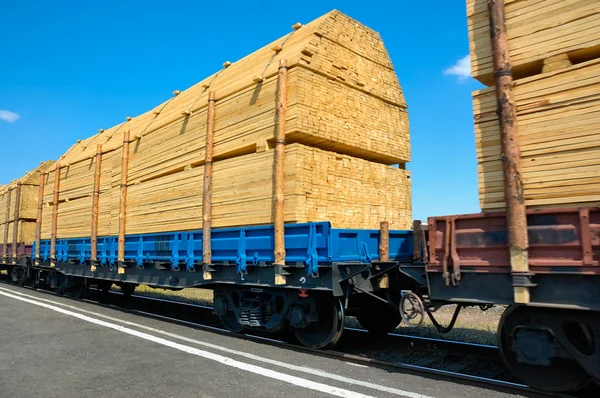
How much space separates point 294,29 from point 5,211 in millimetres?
19000

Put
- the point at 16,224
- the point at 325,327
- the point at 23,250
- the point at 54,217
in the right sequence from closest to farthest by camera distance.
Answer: the point at 325,327
the point at 54,217
the point at 23,250
the point at 16,224

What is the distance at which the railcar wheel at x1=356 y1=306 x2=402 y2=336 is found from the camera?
8000 mm

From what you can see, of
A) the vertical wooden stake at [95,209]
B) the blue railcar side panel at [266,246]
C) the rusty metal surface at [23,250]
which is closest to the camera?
the blue railcar side panel at [266,246]

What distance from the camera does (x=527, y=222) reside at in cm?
466

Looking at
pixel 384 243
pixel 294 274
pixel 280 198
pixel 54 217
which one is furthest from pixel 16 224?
pixel 384 243

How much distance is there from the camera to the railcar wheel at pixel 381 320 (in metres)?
8.00

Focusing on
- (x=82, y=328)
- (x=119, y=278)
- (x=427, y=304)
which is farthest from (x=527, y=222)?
(x=119, y=278)

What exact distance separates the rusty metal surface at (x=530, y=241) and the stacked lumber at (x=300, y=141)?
223cm

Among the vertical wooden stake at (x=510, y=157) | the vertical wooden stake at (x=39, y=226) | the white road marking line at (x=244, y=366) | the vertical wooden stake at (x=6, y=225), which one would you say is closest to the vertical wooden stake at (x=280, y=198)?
the white road marking line at (x=244, y=366)

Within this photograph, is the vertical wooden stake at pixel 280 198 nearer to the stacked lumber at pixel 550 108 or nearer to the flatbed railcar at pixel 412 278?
the flatbed railcar at pixel 412 278

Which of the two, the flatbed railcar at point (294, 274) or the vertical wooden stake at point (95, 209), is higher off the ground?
the vertical wooden stake at point (95, 209)

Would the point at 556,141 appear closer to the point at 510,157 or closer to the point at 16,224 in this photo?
the point at 510,157

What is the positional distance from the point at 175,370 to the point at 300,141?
3.96m

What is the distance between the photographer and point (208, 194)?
8.20 m
